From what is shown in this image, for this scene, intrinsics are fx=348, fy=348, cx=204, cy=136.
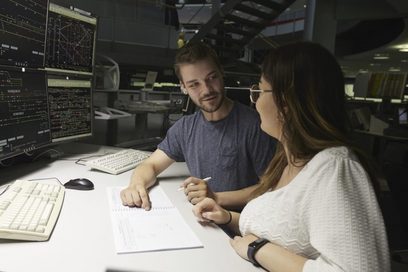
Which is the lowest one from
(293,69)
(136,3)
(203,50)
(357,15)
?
(293,69)

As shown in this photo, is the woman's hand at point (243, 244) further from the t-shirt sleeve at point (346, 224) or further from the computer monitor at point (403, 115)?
the computer monitor at point (403, 115)

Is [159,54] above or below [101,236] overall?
above

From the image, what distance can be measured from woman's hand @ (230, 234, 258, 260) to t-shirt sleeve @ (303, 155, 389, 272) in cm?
17

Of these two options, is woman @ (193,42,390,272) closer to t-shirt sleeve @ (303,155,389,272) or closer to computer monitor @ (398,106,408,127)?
t-shirt sleeve @ (303,155,389,272)

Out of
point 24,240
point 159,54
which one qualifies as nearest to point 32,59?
point 24,240

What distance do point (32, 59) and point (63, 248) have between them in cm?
103

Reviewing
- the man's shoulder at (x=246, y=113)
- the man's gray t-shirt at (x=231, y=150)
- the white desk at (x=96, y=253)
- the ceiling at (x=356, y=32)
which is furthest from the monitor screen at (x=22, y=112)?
the ceiling at (x=356, y=32)

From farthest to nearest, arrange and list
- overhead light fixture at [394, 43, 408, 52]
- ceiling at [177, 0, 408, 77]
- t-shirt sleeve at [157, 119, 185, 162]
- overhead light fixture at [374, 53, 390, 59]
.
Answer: overhead light fixture at [374, 53, 390, 59]
overhead light fixture at [394, 43, 408, 52]
ceiling at [177, 0, 408, 77]
t-shirt sleeve at [157, 119, 185, 162]

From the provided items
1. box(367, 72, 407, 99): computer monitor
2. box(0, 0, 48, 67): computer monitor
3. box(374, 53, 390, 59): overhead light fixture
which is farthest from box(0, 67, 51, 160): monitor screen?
box(374, 53, 390, 59): overhead light fixture

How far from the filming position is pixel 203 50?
158 centimetres

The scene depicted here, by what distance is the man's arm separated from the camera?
1160mm

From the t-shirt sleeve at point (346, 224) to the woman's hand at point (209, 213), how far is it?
0.37 metres

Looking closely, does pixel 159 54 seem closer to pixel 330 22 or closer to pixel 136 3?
pixel 136 3

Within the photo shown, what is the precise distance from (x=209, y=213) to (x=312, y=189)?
1.32 ft
